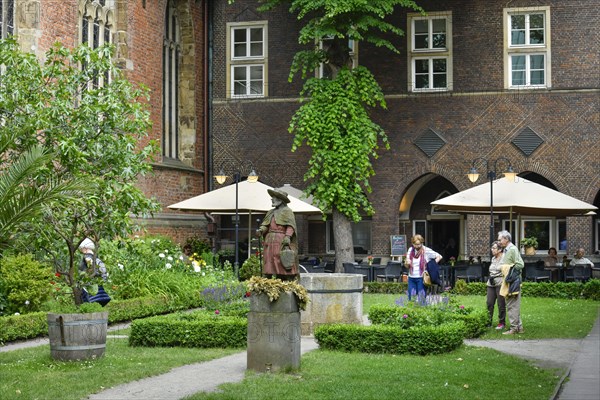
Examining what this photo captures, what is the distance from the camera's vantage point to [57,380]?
12156 millimetres

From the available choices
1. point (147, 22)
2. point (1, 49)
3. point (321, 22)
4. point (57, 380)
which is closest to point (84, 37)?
point (147, 22)

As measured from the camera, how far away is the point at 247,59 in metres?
33.7

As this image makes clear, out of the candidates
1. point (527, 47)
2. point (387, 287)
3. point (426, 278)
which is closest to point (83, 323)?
point (426, 278)

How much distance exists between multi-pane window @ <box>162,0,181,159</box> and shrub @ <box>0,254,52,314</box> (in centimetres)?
→ 1408

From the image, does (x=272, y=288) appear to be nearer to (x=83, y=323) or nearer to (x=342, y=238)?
(x=83, y=323)

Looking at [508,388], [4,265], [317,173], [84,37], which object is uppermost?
[84,37]

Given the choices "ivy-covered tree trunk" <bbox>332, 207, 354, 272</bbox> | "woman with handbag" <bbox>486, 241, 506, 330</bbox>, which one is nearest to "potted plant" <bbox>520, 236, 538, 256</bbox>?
"ivy-covered tree trunk" <bbox>332, 207, 354, 272</bbox>

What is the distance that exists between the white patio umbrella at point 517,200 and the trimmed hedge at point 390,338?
390 inches

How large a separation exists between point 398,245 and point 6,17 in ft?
43.4

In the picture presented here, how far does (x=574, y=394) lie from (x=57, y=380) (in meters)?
5.73

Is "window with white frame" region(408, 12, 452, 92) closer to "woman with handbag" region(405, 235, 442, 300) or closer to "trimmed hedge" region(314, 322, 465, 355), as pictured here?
"woman with handbag" region(405, 235, 442, 300)

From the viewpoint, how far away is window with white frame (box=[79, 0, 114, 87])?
2805 centimetres

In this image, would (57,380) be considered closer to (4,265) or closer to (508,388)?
(508,388)

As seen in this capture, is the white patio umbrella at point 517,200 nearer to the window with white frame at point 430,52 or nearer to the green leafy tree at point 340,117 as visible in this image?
the green leafy tree at point 340,117
